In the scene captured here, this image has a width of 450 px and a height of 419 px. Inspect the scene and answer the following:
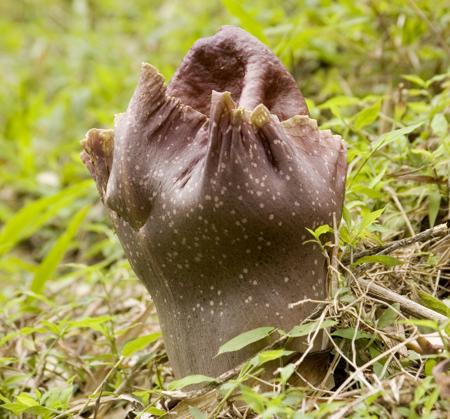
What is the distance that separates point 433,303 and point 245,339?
0.45 metres

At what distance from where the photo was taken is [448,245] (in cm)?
170

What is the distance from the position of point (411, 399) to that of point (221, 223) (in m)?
0.48

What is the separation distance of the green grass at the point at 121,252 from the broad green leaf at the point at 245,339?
0.23ft

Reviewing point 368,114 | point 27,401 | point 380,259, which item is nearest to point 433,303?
point 380,259

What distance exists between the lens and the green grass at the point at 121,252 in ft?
4.64

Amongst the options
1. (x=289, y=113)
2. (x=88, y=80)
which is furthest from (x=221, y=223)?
(x=88, y=80)

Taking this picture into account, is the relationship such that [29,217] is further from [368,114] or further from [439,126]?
[439,126]

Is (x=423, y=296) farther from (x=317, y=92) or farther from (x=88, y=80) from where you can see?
(x=88, y=80)

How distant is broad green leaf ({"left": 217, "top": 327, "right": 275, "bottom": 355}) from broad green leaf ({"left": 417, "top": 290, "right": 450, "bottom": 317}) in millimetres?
384

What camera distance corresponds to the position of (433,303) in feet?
4.91

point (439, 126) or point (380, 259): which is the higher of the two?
point (439, 126)

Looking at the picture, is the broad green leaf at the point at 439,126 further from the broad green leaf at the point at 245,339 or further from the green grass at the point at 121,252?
the broad green leaf at the point at 245,339

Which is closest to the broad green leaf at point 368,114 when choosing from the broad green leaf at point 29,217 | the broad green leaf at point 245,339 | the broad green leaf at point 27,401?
the broad green leaf at point 245,339

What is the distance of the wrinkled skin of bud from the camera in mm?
1352
